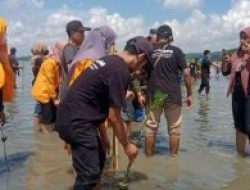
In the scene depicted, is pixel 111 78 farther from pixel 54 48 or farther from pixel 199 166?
pixel 54 48

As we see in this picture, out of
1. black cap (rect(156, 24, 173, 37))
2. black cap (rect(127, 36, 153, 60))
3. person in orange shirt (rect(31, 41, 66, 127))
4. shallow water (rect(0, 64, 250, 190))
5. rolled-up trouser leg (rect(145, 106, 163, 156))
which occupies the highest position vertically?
black cap (rect(156, 24, 173, 37))

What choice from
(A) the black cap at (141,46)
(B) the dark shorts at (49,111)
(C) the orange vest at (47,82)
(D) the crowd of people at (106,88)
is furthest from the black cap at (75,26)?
(B) the dark shorts at (49,111)

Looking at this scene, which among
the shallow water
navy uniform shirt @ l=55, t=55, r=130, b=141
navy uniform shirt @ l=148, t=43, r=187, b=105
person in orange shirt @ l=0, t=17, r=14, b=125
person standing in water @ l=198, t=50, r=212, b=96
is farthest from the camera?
person standing in water @ l=198, t=50, r=212, b=96

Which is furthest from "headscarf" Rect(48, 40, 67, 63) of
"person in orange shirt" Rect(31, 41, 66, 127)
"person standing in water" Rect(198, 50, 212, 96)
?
"person standing in water" Rect(198, 50, 212, 96)

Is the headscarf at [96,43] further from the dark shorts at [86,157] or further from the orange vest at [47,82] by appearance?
the orange vest at [47,82]

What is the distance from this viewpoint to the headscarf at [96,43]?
6.27 meters

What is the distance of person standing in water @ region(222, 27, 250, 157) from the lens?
8062 millimetres

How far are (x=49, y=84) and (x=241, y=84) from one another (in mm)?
3193

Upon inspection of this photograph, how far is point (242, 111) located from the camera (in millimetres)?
8328

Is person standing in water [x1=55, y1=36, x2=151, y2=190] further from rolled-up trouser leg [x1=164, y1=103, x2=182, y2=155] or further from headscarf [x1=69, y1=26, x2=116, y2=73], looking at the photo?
rolled-up trouser leg [x1=164, y1=103, x2=182, y2=155]

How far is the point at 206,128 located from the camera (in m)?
11.8

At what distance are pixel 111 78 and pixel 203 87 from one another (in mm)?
18199

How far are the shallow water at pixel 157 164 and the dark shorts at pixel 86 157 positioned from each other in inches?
67.0

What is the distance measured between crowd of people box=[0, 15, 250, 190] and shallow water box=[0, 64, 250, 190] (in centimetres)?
40
